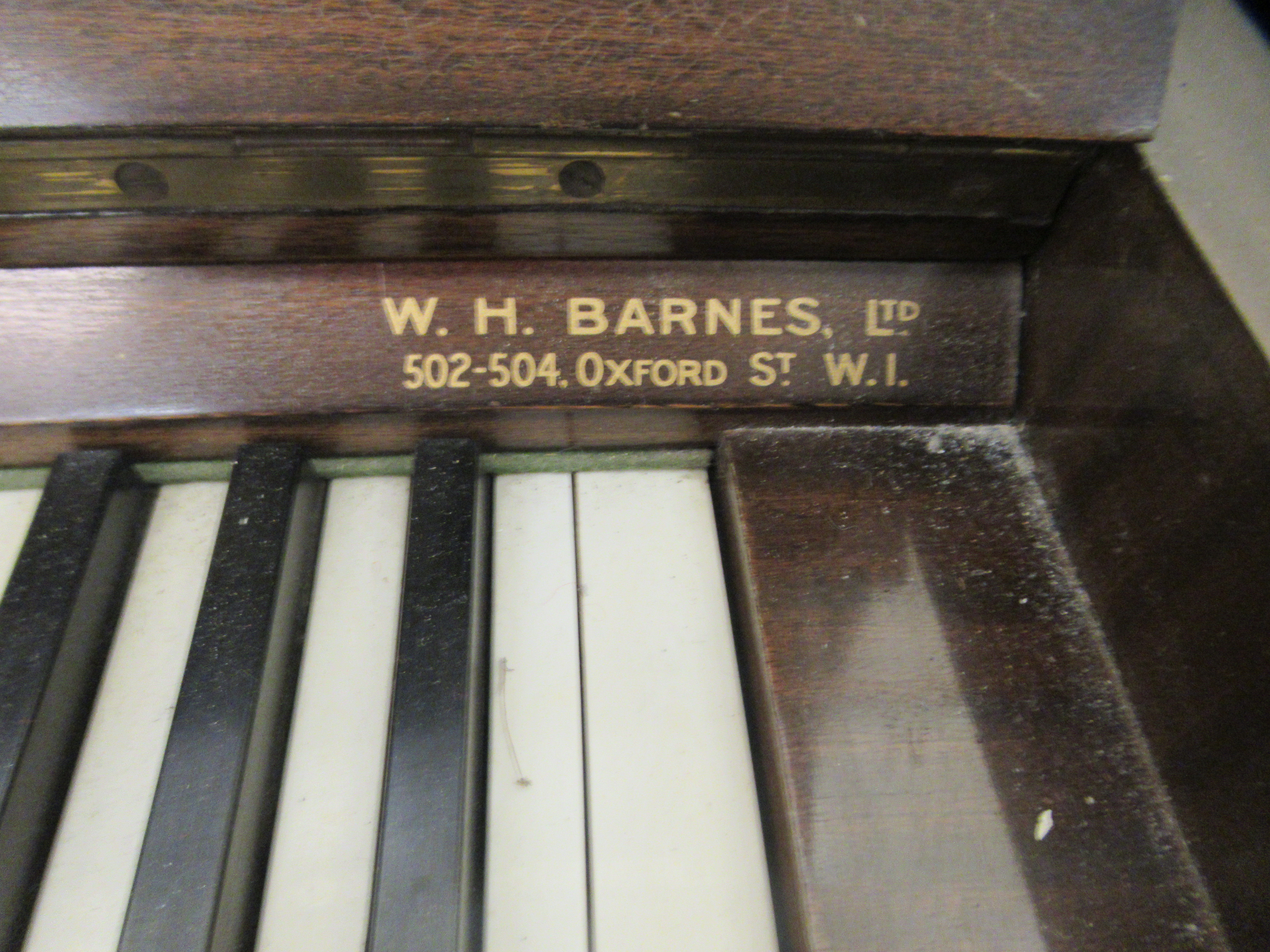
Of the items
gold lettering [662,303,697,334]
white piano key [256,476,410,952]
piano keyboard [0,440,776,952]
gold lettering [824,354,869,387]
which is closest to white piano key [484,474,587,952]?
piano keyboard [0,440,776,952]

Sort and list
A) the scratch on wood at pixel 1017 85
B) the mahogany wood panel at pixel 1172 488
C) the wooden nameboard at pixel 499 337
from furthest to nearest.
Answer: the wooden nameboard at pixel 499 337 < the scratch on wood at pixel 1017 85 < the mahogany wood panel at pixel 1172 488

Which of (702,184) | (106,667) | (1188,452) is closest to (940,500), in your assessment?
(1188,452)

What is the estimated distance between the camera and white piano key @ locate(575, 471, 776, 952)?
0.67 metres

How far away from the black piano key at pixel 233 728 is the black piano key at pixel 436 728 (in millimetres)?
126

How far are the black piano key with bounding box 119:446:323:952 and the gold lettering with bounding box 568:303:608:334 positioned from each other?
334 mm

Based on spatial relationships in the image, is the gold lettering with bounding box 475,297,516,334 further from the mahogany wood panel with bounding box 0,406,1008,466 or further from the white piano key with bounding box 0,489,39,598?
the white piano key with bounding box 0,489,39,598

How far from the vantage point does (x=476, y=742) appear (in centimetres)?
72

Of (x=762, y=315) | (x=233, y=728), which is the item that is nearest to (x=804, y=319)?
(x=762, y=315)

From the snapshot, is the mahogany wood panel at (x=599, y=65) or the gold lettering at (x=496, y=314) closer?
the mahogany wood panel at (x=599, y=65)

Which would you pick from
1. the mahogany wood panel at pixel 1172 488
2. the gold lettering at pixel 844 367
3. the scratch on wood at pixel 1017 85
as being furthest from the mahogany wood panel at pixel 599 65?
the gold lettering at pixel 844 367

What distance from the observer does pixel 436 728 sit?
0.69 meters

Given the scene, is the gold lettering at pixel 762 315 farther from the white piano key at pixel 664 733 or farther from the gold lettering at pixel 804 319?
the white piano key at pixel 664 733

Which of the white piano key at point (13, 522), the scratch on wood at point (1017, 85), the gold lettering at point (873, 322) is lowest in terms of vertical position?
the white piano key at point (13, 522)

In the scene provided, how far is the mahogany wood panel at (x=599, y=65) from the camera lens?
66 cm
